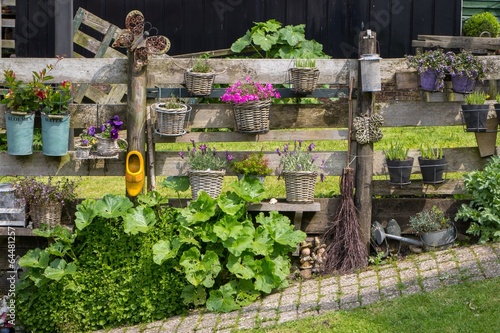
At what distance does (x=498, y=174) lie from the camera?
7.75 meters

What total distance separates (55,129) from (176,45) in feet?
20.0

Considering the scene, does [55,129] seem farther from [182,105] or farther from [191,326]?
[191,326]

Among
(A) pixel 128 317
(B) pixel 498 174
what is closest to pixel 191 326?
(A) pixel 128 317

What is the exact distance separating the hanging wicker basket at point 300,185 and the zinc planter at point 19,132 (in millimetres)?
2249

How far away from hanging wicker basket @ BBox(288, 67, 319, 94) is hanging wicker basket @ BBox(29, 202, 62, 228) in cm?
232

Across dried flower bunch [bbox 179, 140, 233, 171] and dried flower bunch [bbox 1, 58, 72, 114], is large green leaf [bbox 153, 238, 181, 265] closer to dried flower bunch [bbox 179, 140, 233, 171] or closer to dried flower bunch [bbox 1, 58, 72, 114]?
dried flower bunch [bbox 179, 140, 233, 171]

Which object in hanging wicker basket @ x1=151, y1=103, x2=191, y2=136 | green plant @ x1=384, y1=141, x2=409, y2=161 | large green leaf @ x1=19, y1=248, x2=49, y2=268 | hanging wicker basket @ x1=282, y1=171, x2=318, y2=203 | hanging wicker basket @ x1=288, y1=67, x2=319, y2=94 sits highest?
hanging wicker basket @ x1=288, y1=67, x2=319, y2=94

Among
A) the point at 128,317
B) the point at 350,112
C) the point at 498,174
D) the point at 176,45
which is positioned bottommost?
the point at 128,317

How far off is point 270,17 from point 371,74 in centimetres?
604

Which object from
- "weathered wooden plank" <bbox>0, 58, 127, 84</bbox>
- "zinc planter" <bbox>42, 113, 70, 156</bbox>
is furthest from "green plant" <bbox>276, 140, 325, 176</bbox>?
"zinc planter" <bbox>42, 113, 70, 156</bbox>

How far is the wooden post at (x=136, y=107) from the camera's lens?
25.9ft

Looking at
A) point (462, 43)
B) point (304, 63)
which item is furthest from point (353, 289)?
point (462, 43)

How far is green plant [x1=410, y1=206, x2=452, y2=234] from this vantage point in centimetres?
788

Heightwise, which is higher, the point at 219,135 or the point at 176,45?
the point at 176,45
